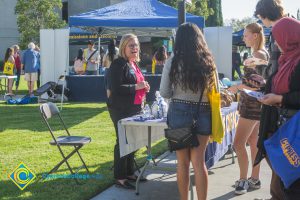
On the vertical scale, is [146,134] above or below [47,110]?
below

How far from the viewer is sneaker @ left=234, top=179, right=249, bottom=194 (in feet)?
15.6

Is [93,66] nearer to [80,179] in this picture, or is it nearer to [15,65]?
[15,65]

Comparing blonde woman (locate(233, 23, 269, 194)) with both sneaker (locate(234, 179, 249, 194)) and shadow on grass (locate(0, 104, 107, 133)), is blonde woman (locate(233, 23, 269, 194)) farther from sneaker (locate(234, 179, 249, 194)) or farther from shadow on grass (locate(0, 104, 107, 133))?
shadow on grass (locate(0, 104, 107, 133))

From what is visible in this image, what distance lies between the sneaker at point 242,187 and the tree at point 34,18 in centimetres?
2969

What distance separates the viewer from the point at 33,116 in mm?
10438

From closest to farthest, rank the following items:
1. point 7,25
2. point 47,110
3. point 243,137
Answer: point 243,137
point 47,110
point 7,25

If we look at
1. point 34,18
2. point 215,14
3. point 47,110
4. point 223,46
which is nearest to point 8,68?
point 223,46

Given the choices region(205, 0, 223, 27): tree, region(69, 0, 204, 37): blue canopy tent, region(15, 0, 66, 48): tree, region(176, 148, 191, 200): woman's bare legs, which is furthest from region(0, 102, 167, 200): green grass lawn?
region(205, 0, 223, 27): tree

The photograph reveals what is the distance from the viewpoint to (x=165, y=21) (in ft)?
33.3

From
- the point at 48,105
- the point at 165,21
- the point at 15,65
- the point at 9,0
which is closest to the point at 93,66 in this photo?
the point at 15,65

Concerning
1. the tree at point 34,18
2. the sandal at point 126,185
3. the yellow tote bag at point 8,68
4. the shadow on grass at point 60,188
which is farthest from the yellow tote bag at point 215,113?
the tree at point 34,18

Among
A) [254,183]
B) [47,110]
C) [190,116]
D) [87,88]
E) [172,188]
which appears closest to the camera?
[190,116]

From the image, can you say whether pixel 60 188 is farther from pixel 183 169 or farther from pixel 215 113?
pixel 215 113

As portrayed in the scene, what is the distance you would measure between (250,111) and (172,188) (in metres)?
1.31
